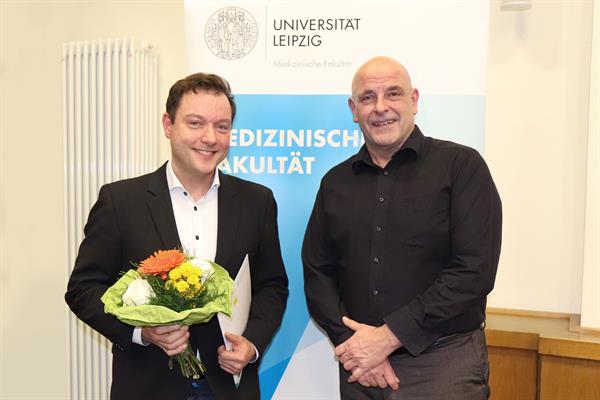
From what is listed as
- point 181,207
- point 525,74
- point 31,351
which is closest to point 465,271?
point 181,207

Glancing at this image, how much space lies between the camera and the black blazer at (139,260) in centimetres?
208

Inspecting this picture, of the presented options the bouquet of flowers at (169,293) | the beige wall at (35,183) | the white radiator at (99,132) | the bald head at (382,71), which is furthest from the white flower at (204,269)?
the beige wall at (35,183)

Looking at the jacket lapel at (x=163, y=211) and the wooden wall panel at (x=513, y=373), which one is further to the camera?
the wooden wall panel at (x=513, y=373)

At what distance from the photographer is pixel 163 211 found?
2.13 metres

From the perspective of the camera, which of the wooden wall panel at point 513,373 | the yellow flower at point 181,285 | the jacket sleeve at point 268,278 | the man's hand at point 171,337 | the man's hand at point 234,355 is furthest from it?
the wooden wall panel at point 513,373

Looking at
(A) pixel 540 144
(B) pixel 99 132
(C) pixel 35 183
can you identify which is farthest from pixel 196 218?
(C) pixel 35 183

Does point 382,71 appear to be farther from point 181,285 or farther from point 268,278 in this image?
point 181,285

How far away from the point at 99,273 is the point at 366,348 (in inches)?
38.0

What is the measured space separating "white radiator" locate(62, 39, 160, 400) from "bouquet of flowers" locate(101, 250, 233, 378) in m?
2.01

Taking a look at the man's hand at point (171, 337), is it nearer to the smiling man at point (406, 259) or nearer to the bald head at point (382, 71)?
the smiling man at point (406, 259)

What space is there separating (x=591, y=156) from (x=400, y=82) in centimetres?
133

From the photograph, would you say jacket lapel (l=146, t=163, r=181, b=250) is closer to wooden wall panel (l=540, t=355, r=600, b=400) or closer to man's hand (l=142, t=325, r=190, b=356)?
man's hand (l=142, t=325, r=190, b=356)

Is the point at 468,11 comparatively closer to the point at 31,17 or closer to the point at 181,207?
the point at 181,207

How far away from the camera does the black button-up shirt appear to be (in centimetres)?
210
